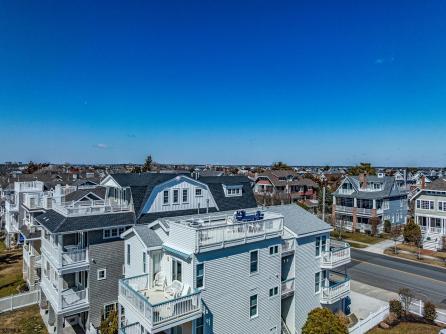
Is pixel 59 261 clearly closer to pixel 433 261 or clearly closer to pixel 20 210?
pixel 20 210

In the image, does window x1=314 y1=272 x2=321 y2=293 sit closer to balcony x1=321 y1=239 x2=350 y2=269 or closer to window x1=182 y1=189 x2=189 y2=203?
balcony x1=321 y1=239 x2=350 y2=269

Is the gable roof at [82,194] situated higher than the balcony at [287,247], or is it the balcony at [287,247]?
the gable roof at [82,194]

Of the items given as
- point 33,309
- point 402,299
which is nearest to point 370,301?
point 402,299

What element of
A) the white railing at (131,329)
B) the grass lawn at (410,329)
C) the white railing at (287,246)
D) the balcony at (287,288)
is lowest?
the grass lawn at (410,329)

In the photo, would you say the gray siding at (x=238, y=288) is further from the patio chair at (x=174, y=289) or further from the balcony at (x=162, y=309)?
the patio chair at (x=174, y=289)

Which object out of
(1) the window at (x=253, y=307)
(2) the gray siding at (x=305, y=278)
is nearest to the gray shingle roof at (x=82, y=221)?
(1) the window at (x=253, y=307)

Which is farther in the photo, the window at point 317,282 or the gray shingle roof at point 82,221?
the window at point 317,282
